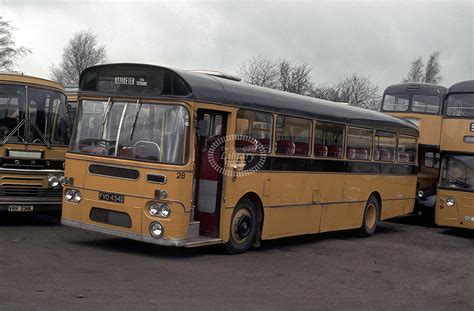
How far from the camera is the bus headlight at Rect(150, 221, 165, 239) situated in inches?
370

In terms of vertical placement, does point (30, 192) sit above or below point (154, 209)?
below

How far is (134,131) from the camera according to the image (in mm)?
9750

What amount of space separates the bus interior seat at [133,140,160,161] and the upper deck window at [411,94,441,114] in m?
12.6

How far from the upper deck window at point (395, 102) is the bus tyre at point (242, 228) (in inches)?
434

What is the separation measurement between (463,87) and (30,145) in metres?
11.4

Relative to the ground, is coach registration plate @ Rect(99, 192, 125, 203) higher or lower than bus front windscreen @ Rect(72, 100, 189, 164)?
lower

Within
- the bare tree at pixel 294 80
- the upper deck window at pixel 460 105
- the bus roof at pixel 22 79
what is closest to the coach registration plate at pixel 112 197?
the bus roof at pixel 22 79

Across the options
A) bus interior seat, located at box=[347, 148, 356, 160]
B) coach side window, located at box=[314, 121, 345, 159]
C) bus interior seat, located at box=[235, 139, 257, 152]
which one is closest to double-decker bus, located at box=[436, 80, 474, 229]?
bus interior seat, located at box=[347, 148, 356, 160]

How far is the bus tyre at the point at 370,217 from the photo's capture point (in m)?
14.9

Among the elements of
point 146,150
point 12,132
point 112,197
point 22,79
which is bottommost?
point 112,197

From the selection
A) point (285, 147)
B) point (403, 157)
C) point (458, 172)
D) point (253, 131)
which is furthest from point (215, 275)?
point (458, 172)

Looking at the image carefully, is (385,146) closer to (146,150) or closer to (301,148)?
(301,148)

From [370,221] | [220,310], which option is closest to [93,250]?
[220,310]

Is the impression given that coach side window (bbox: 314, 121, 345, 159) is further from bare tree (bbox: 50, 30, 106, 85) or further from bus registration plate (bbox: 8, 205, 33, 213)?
bare tree (bbox: 50, 30, 106, 85)
